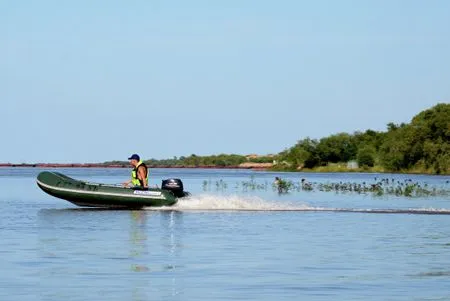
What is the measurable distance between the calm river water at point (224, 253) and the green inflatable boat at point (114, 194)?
51 cm

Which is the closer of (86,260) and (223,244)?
(86,260)

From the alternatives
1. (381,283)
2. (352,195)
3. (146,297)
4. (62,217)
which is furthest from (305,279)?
(352,195)

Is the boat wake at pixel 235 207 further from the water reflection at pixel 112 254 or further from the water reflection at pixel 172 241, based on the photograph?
the water reflection at pixel 112 254

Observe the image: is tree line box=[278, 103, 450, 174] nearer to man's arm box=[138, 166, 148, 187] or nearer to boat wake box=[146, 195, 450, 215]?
boat wake box=[146, 195, 450, 215]

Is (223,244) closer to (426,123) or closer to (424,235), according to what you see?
(424,235)

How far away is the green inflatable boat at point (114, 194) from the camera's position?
3984cm

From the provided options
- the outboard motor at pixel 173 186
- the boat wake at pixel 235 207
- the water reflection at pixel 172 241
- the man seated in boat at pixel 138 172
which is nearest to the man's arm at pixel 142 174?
the man seated in boat at pixel 138 172

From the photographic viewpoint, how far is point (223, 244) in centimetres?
2705

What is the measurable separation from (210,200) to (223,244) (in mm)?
14185

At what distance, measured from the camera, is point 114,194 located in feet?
131

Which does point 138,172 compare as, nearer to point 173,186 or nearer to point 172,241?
point 173,186

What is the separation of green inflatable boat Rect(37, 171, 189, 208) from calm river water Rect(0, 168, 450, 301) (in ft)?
1.66

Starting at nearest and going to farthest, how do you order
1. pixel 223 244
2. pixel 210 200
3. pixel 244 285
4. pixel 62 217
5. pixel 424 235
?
1. pixel 244 285
2. pixel 223 244
3. pixel 424 235
4. pixel 62 217
5. pixel 210 200

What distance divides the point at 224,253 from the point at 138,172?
1531 cm
